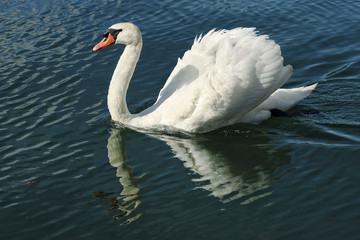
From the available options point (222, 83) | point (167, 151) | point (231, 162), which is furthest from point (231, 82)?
point (167, 151)

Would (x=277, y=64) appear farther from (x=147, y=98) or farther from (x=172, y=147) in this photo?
(x=147, y=98)

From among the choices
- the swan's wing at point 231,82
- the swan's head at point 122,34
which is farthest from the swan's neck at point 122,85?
the swan's wing at point 231,82

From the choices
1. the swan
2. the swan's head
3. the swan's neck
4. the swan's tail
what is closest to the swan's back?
the swan

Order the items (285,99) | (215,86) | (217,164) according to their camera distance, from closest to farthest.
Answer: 1. (217,164)
2. (215,86)
3. (285,99)

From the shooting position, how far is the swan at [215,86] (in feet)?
30.9

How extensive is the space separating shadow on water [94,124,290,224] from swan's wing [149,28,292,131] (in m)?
0.41

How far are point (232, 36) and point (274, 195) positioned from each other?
3.09 meters

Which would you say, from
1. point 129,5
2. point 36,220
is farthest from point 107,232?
point 129,5

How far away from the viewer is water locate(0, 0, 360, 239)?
760 cm

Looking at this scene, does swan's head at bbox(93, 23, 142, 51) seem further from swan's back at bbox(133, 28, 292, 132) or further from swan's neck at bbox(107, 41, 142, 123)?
swan's back at bbox(133, 28, 292, 132)

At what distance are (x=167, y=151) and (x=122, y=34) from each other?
236 centimetres

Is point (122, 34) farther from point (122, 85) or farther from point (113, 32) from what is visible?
point (122, 85)

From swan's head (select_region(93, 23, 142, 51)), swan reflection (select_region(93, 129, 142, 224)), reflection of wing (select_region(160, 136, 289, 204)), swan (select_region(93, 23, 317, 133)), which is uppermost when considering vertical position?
swan's head (select_region(93, 23, 142, 51))

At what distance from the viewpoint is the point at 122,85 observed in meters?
10.7
